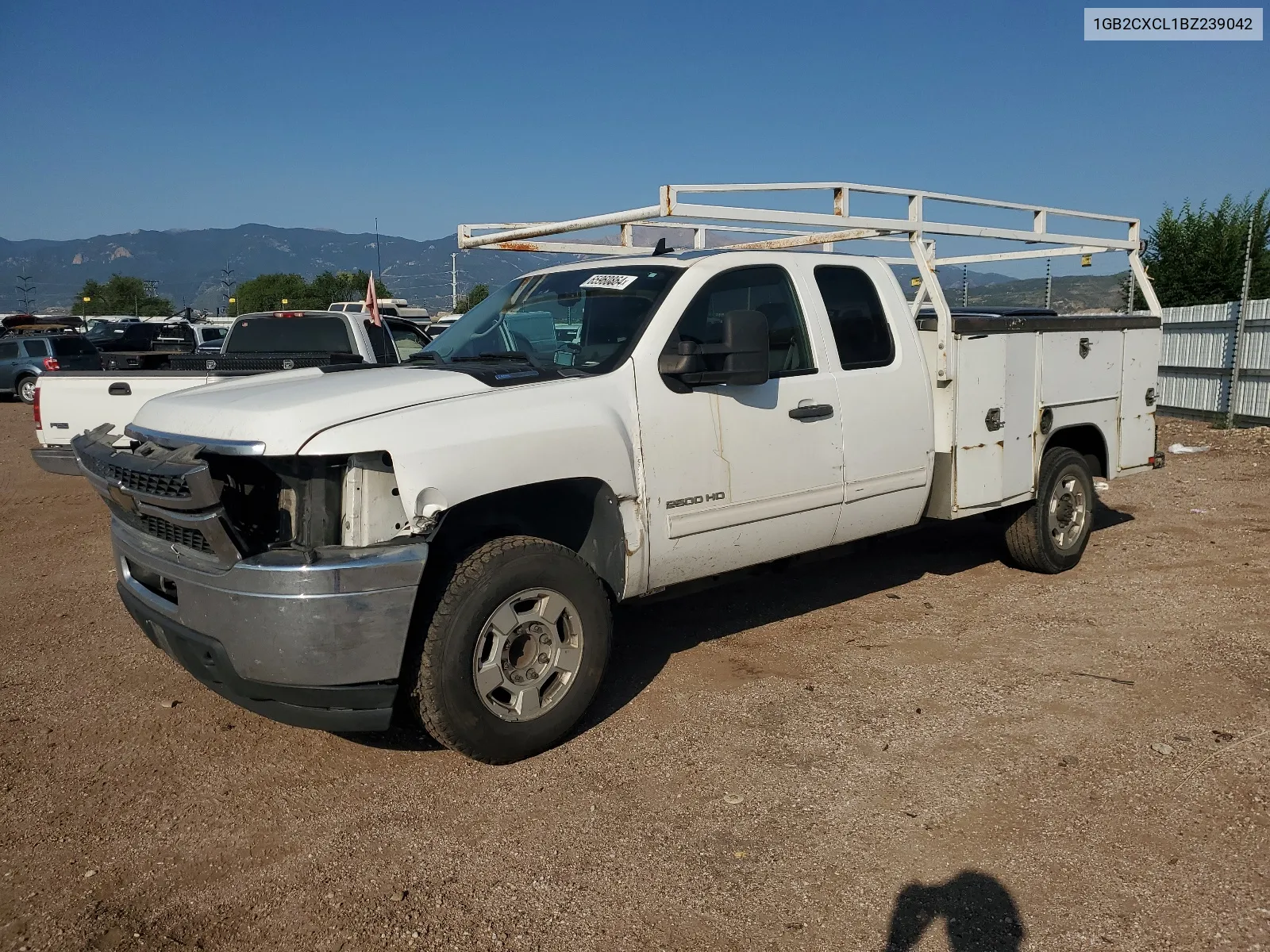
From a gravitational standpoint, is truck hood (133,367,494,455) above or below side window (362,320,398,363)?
below

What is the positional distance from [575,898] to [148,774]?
193cm

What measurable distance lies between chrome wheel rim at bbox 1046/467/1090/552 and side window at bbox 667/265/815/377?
2549 mm

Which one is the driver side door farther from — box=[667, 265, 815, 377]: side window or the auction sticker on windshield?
the auction sticker on windshield

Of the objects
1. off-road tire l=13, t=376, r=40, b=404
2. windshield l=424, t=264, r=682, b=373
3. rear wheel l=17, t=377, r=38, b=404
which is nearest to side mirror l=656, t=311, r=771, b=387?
windshield l=424, t=264, r=682, b=373

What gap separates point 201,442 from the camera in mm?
3592

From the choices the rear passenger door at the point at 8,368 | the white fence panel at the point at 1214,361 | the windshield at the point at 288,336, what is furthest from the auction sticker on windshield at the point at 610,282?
the rear passenger door at the point at 8,368

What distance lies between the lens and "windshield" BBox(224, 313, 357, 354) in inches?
404

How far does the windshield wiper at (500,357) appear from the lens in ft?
14.6

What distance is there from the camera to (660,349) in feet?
14.2

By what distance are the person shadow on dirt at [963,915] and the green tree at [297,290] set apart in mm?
55732

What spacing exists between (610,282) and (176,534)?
223 centimetres

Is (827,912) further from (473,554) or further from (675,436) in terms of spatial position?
(675,436)

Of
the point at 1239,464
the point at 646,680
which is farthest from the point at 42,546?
the point at 1239,464

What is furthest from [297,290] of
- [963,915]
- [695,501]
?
[963,915]
